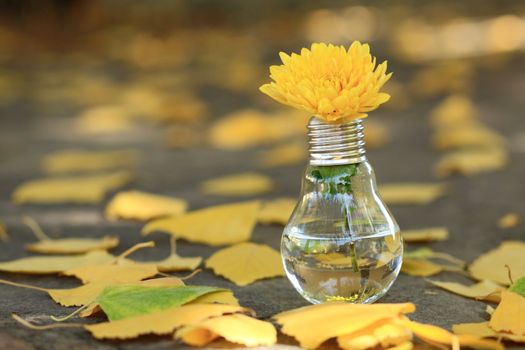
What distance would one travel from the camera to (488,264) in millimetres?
1572

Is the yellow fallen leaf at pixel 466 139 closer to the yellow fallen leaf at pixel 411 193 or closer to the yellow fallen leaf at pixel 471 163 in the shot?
the yellow fallen leaf at pixel 471 163

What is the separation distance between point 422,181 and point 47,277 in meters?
1.26

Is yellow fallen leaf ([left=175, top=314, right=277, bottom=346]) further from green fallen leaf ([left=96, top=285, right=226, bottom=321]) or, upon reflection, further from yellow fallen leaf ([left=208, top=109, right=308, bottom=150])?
yellow fallen leaf ([left=208, top=109, right=308, bottom=150])

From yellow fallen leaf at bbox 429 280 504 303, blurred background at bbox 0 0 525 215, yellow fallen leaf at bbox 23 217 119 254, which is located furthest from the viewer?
blurred background at bbox 0 0 525 215

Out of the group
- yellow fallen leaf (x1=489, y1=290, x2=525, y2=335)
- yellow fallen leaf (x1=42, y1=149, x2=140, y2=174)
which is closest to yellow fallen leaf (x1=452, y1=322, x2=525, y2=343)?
yellow fallen leaf (x1=489, y1=290, x2=525, y2=335)

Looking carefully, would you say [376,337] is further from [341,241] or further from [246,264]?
[246,264]

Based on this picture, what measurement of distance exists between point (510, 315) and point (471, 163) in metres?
1.47

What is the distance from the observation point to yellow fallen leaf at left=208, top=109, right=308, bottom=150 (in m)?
3.38

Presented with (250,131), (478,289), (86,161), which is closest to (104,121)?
(250,131)

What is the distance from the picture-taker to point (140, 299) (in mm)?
1202

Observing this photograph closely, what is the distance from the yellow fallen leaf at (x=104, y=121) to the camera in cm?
374

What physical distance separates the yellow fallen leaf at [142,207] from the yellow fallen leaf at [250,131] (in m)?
1.21

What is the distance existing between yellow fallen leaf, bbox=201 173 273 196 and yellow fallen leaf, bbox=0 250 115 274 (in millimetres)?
826

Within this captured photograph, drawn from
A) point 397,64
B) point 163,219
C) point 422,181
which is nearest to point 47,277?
point 163,219
